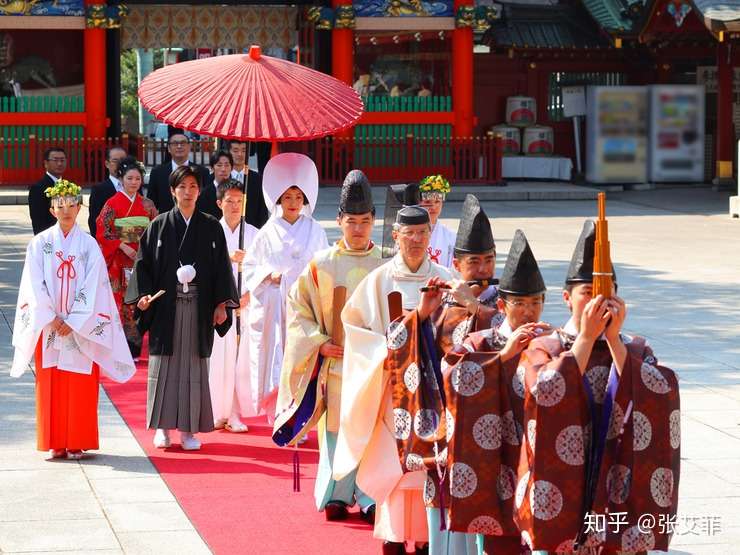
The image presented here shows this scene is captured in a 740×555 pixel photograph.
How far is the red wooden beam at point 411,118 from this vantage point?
928 inches

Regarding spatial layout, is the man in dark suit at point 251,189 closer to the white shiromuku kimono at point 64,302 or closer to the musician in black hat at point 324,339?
the white shiromuku kimono at point 64,302

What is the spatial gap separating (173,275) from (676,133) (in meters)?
18.7

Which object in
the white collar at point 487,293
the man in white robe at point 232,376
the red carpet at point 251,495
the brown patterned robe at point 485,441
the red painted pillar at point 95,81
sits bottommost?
the red carpet at point 251,495

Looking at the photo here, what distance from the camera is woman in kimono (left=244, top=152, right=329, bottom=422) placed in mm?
7891

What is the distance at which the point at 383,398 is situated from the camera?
566 centimetres

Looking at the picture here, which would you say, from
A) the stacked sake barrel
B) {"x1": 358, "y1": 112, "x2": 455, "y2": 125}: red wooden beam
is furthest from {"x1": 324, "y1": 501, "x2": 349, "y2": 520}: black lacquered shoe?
the stacked sake barrel

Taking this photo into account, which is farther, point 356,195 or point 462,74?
point 462,74

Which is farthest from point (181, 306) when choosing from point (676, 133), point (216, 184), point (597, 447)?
point (676, 133)

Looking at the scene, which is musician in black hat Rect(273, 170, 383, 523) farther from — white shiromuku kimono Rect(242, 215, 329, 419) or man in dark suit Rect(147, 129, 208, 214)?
man in dark suit Rect(147, 129, 208, 214)

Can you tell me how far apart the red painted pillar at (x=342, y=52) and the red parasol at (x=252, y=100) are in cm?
1538

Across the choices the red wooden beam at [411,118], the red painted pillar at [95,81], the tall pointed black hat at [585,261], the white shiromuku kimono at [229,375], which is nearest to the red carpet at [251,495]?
the white shiromuku kimono at [229,375]

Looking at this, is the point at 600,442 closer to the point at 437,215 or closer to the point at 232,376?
the point at 437,215

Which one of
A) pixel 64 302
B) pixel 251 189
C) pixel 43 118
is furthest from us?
pixel 43 118

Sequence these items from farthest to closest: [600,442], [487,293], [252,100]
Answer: [252,100] → [487,293] → [600,442]
